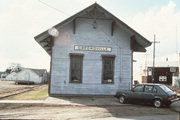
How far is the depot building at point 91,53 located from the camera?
19016 mm

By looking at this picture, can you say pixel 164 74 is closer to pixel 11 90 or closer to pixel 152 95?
pixel 11 90

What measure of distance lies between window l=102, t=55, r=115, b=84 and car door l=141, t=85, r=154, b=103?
446 centimetres

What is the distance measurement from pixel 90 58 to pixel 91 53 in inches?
15.9

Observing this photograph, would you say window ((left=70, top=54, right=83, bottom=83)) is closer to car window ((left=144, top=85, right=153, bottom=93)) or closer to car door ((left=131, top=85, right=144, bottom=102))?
car door ((left=131, top=85, right=144, bottom=102))

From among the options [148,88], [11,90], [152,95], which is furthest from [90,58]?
[11,90]

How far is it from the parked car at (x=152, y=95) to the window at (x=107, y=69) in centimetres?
322

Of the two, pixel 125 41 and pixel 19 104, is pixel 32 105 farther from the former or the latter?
pixel 125 41

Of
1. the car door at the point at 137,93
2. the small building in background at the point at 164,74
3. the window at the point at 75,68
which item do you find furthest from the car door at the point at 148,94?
the small building in background at the point at 164,74

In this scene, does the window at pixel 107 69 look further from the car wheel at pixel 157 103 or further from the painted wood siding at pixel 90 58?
the car wheel at pixel 157 103

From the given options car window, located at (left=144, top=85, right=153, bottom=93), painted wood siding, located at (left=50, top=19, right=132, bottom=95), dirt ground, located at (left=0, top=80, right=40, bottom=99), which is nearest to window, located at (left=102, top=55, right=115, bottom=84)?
painted wood siding, located at (left=50, top=19, right=132, bottom=95)

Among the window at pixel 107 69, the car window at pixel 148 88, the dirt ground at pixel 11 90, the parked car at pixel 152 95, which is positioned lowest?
the dirt ground at pixel 11 90

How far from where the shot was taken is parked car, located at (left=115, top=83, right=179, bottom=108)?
14.6 meters

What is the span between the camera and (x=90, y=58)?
1945 centimetres

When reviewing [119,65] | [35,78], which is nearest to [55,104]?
[119,65]
